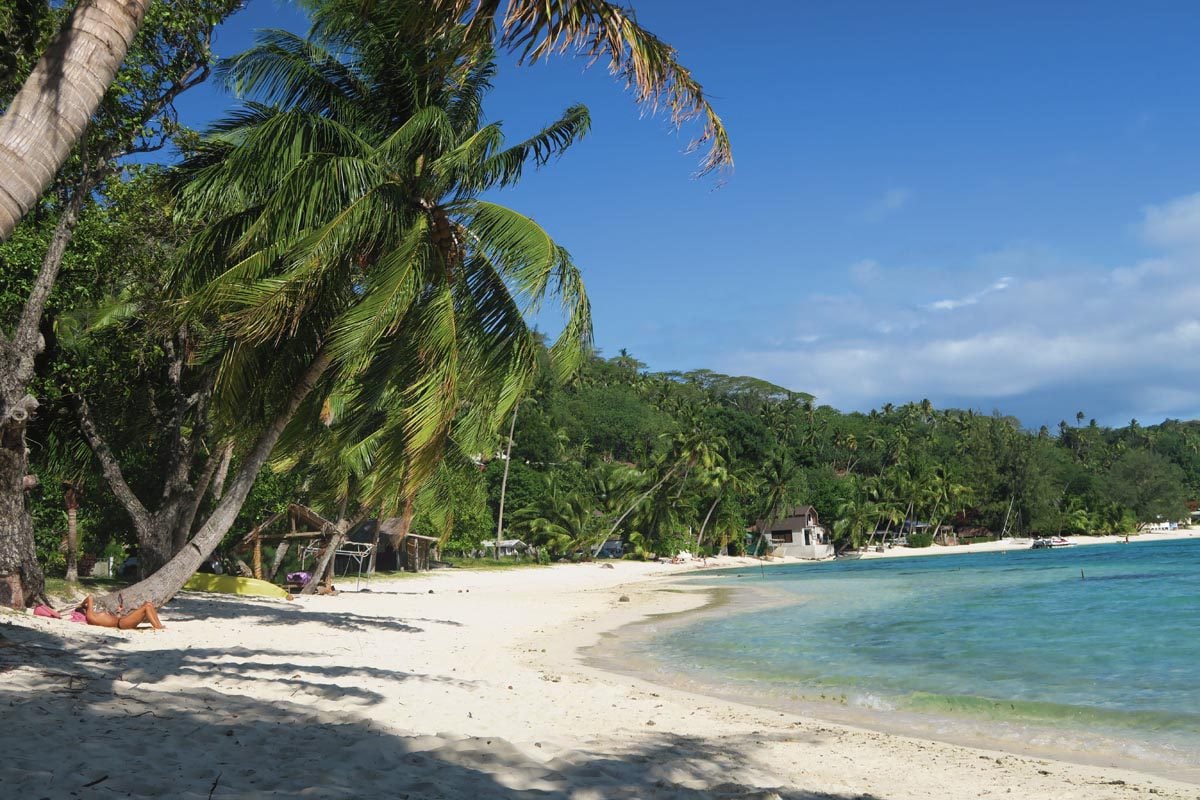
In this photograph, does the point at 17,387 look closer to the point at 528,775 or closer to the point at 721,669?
the point at 528,775

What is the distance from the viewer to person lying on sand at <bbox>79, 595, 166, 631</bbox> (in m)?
10.1

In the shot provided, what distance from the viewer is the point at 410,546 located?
3803 centimetres

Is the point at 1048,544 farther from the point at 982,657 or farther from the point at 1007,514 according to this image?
the point at 982,657

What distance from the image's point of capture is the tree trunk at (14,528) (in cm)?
1029

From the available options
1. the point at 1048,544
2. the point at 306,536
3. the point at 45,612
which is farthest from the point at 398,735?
the point at 1048,544

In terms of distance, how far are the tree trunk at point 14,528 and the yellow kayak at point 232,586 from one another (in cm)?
761

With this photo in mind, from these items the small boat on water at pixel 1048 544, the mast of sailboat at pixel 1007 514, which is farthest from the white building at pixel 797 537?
the mast of sailboat at pixel 1007 514

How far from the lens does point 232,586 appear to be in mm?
18672

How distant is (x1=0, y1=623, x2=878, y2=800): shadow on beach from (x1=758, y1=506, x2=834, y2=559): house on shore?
230 feet

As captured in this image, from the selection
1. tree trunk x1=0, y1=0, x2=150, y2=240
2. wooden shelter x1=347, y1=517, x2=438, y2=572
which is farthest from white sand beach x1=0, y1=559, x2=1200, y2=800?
wooden shelter x1=347, y1=517, x2=438, y2=572

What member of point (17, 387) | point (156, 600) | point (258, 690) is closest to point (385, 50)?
point (17, 387)

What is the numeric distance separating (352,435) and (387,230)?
337cm

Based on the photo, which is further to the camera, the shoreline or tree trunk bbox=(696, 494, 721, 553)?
tree trunk bbox=(696, 494, 721, 553)

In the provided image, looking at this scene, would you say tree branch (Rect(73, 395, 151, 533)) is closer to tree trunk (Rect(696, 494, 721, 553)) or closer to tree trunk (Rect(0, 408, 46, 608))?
tree trunk (Rect(0, 408, 46, 608))
